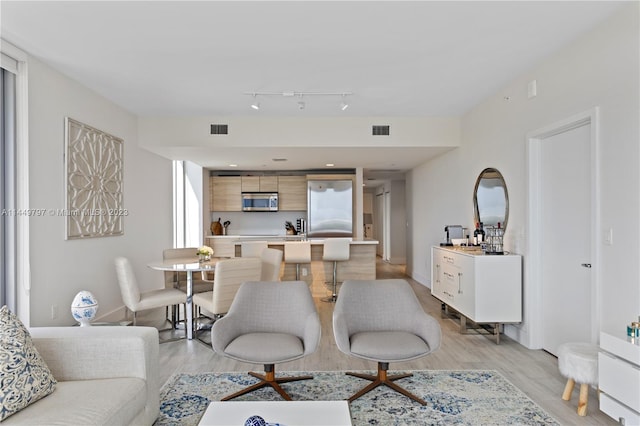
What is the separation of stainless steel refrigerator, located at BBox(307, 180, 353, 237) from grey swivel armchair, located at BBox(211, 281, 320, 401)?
502cm

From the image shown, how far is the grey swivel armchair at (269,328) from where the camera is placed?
8.89ft

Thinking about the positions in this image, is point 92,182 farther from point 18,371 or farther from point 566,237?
point 566,237

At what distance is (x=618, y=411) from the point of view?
7.76ft

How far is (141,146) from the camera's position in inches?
226

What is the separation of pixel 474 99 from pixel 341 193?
376 centimetres

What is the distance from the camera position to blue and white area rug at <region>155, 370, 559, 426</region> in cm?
259

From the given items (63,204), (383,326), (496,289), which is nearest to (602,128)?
(496,289)

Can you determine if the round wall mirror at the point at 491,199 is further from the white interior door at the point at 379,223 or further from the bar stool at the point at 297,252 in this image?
the white interior door at the point at 379,223

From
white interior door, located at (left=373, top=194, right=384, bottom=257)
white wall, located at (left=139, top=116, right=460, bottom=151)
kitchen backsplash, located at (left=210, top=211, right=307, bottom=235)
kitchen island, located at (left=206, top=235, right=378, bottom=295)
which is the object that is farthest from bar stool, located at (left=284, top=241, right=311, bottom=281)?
white interior door, located at (left=373, top=194, right=384, bottom=257)

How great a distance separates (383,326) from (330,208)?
5.22 m

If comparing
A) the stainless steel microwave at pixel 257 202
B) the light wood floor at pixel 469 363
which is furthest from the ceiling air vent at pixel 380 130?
the stainless steel microwave at pixel 257 202

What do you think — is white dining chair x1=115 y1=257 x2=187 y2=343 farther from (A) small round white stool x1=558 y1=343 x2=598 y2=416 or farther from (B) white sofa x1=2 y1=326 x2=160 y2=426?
(A) small round white stool x1=558 y1=343 x2=598 y2=416

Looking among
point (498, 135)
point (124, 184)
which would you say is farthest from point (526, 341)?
point (124, 184)

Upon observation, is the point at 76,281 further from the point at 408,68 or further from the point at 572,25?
the point at 572,25
